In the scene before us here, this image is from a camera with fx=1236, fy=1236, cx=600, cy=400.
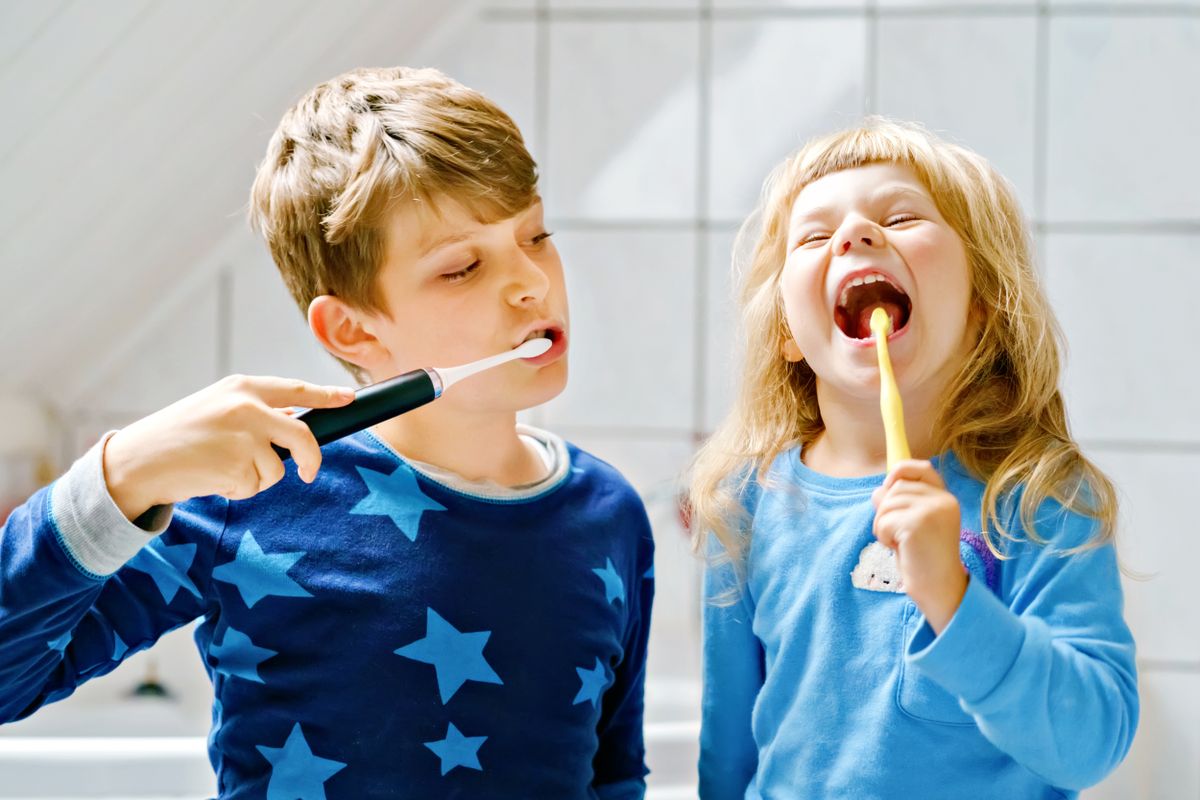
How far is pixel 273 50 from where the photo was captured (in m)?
1.42

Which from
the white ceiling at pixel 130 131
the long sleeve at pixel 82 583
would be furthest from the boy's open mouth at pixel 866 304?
the white ceiling at pixel 130 131

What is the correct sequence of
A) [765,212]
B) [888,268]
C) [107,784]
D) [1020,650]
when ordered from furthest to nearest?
[107,784], [765,212], [888,268], [1020,650]

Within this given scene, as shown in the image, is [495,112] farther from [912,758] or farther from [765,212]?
[912,758]

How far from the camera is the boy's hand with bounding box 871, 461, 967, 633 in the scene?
1.83ft

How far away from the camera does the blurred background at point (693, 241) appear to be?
1.62 metres

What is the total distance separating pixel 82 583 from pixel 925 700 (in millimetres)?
445

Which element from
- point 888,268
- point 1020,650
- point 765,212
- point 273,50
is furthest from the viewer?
point 273,50

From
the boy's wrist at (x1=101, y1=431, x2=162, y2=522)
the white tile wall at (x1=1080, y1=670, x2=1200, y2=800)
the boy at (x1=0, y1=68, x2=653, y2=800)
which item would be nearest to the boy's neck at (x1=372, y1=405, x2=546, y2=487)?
the boy at (x1=0, y1=68, x2=653, y2=800)

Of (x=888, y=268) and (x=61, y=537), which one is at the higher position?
(x=888, y=268)

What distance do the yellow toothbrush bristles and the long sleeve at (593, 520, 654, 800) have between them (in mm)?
251

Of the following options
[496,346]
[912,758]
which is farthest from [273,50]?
[912,758]

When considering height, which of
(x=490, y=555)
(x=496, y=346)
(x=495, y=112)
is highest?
(x=495, y=112)

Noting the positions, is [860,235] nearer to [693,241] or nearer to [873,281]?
[873,281]

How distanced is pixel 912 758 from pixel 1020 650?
0.42 feet
